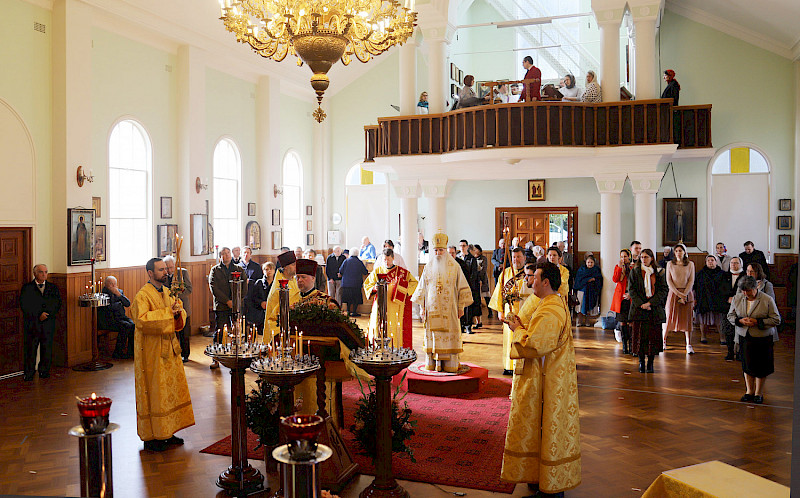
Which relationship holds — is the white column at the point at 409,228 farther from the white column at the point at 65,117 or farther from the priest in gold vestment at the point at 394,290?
the white column at the point at 65,117

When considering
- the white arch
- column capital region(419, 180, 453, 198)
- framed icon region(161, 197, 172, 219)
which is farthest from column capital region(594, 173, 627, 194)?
framed icon region(161, 197, 172, 219)

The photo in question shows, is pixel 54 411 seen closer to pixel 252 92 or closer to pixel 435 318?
pixel 435 318

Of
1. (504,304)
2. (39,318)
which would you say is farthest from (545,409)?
(39,318)

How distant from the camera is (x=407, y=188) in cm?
1537

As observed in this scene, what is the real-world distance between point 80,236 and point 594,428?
8746 mm

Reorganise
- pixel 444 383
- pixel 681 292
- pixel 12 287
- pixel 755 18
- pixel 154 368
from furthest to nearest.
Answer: pixel 755 18
pixel 681 292
pixel 12 287
pixel 444 383
pixel 154 368

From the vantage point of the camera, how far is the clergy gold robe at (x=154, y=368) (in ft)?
21.2

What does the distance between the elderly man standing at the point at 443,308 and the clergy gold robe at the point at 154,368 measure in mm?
3821

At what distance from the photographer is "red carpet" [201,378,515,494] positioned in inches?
229

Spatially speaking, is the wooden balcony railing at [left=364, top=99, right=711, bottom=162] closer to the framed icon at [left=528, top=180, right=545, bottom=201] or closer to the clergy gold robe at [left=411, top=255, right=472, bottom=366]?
the clergy gold robe at [left=411, top=255, right=472, bottom=366]

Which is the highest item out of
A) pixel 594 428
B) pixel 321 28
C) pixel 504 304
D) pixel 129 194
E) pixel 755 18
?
pixel 755 18

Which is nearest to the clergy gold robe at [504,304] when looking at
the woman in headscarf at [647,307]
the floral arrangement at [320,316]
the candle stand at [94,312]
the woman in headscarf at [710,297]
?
the woman in headscarf at [647,307]

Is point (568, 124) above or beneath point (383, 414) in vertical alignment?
above

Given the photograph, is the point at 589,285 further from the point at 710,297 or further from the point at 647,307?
the point at 647,307
